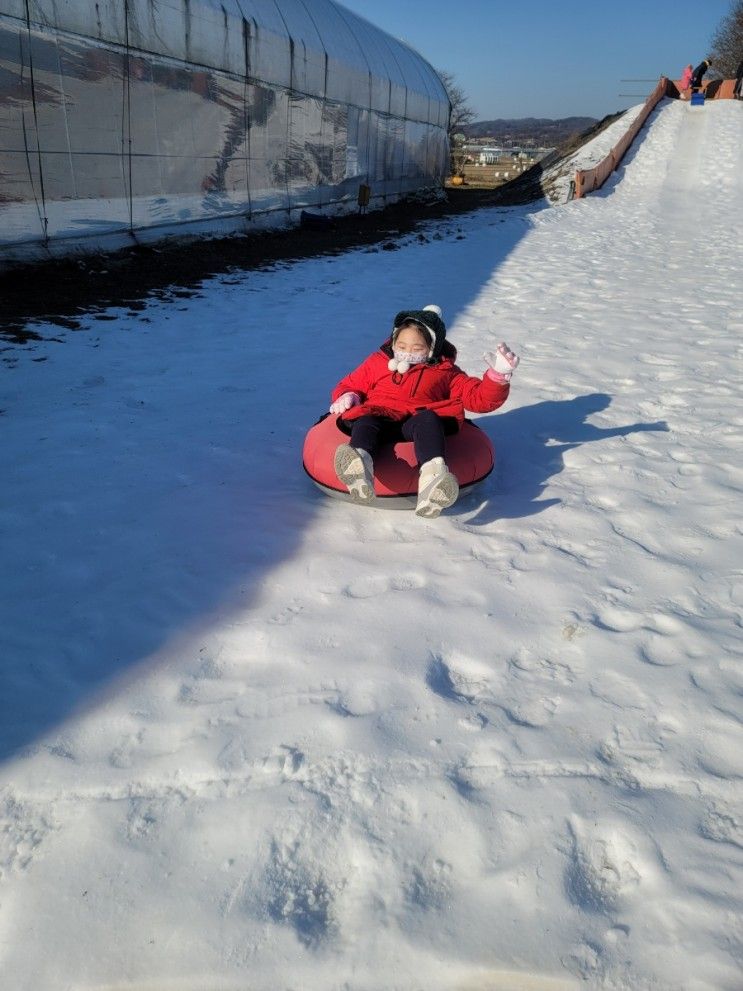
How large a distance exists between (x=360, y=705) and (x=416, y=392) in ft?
5.83

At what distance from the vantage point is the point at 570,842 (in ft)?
5.95

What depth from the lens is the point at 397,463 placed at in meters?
3.30

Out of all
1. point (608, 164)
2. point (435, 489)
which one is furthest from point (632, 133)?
point (435, 489)

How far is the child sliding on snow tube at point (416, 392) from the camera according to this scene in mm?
3262

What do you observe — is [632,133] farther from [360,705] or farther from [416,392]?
[360,705]

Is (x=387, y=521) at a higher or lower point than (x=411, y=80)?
lower

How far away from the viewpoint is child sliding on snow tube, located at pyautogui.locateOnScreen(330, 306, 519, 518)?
10.7ft

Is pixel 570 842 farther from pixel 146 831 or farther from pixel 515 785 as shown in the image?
pixel 146 831

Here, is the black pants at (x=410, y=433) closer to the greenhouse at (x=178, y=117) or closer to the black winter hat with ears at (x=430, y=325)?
the black winter hat with ears at (x=430, y=325)

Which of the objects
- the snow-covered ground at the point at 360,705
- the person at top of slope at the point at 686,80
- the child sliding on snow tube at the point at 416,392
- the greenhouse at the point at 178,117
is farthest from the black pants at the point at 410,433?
the person at top of slope at the point at 686,80

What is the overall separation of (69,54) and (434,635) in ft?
29.4

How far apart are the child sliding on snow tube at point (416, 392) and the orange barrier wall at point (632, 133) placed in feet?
51.8

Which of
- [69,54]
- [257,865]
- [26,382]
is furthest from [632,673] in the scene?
[69,54]

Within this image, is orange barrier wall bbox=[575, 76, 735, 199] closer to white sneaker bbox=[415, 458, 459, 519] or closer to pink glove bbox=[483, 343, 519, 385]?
pink glove bbox=[483, 343, 519, 385]
